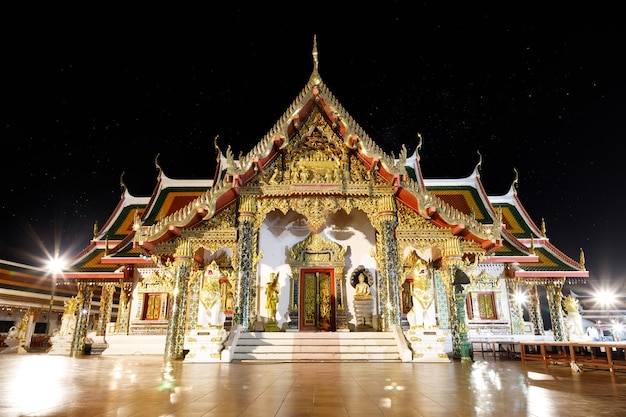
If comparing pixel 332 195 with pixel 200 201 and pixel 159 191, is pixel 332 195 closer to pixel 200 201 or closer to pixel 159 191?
pixel 200 201

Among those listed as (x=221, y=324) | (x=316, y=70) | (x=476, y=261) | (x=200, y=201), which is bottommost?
(x=221, y=324)

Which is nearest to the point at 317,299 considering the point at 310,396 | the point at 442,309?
the point at 442,309

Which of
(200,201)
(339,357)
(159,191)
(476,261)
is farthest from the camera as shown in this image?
(159,191)

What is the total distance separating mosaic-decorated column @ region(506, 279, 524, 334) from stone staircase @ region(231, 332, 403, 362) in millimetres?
6983

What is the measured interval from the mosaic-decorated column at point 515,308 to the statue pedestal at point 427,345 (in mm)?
6536

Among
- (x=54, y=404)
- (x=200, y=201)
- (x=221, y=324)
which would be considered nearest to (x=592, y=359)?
(x=221, y=324)

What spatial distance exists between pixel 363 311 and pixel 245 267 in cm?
394

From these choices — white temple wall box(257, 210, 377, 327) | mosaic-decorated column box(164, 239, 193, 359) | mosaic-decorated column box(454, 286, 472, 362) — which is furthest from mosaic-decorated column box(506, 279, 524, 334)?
mosaic-decorated column box(164, 239, 193, 359)

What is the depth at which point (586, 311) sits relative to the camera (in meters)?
27.9

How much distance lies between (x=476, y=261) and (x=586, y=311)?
75.3ft

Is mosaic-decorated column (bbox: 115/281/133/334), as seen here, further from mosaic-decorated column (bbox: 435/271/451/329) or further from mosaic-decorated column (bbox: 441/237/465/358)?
mosaic-decorated column (bbox: 441/237/465/358)

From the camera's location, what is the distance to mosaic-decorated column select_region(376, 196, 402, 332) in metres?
10.1

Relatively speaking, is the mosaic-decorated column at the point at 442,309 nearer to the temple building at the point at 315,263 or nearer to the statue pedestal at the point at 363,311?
the temple building at the point at 315,263

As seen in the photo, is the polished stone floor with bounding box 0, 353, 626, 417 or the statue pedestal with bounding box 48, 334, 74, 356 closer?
the polished stone floor with bounding box 0, 353, 626, 417
